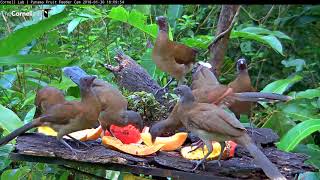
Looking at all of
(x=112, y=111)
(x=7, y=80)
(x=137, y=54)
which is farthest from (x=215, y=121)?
(x=137, y=54)

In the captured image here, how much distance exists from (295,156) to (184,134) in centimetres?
63

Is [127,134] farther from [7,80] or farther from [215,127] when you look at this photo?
[7,80]

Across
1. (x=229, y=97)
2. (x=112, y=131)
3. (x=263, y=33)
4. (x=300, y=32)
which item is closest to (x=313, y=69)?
(x=300, y=32)

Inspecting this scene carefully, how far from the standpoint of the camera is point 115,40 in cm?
537

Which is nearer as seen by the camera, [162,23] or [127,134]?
[127,134]

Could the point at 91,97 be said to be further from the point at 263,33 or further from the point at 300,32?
the point at 300,32

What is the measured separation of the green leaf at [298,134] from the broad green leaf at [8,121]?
1.77 meters

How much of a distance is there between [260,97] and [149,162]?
811 mm

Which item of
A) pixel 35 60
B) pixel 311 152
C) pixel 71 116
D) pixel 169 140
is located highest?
pixel 35 60

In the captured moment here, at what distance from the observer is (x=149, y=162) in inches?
111

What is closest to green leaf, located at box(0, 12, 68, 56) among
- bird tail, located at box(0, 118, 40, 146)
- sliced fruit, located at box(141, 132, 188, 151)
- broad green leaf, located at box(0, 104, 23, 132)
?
broad green leaf, located at box(0, 104, 23, 132)

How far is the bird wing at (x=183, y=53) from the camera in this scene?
13.3 feet

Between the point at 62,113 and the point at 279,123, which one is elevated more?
the point at 62,113

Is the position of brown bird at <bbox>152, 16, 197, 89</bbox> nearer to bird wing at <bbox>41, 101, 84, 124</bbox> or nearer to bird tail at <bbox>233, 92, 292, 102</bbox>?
bird tail at <bbox>233, 92, 292, 102</bbox>
